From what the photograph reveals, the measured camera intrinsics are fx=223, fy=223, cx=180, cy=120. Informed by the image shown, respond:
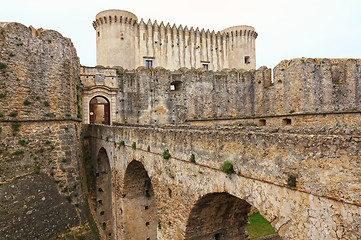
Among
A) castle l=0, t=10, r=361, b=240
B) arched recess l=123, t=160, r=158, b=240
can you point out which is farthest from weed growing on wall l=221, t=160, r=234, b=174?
arched recess l=123, t=160, r=158, b=240

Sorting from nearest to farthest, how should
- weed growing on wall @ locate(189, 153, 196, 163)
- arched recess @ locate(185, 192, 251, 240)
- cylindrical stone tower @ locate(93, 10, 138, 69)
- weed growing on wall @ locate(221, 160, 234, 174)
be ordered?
1. weed growing on wall @ locate(221, 160, 234, 174)
2. weed growing on wall @ locate(189, 153, 196, 163)
3. arched recess @ locate(185, 192, 251, 240)
4. cylindrical stone tower @ locate(93, 10, 138, 69)

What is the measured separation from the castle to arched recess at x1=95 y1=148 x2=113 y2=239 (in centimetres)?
6

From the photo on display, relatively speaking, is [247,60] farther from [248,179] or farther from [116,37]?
[248,179]

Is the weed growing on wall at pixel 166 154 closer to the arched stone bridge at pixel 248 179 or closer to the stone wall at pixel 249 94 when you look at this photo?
the arched stone bridge at pixel 248 179

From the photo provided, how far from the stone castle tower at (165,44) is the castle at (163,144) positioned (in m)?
0.15

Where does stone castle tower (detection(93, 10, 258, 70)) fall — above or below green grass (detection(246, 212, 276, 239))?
above

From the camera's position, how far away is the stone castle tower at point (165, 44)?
889 inches

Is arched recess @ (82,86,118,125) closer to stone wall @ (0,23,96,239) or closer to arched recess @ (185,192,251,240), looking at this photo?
stone wall @ (0,23,96,239)

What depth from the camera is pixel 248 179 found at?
378 centimetres

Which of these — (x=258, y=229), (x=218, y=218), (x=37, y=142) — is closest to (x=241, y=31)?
(x=258, y=229)

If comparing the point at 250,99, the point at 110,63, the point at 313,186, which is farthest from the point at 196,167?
the point at 110,63

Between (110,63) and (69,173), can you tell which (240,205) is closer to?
(69,173)

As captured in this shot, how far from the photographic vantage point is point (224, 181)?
4250 millimetres

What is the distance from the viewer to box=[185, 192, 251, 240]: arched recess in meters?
5.21
